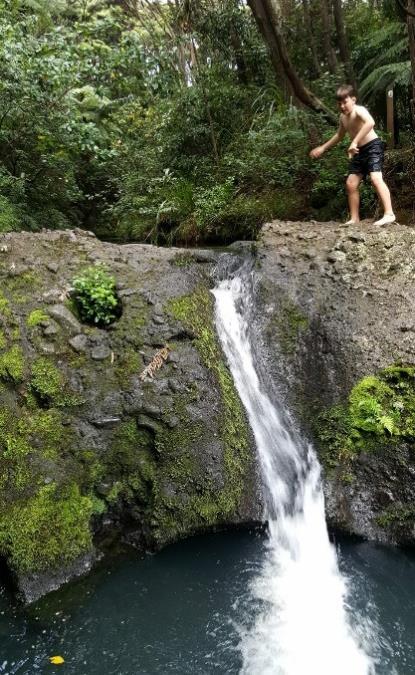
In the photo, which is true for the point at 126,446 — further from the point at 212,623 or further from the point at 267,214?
the point at 267,214

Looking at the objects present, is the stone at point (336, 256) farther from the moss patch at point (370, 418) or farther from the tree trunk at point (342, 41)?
the tree trunk at point (342, 41)

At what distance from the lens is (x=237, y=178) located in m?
9.18

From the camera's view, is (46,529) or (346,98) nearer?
(46,529)

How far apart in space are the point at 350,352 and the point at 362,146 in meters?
2.86

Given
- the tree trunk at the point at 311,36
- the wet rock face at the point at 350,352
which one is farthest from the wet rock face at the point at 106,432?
the tree trunk at the point at 311,36

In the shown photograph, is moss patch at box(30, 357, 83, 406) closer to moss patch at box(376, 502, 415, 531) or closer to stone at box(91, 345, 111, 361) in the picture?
stone at box(91, 345, 111, 361)

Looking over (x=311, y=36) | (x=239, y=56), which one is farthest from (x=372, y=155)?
(x=311, y=36)

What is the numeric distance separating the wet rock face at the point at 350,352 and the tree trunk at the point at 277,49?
484 cm

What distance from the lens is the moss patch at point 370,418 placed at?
456 cm

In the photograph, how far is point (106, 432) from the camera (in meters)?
4.44

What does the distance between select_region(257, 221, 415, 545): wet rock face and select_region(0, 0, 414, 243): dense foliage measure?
222 centimetres

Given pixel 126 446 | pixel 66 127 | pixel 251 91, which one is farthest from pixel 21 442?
pixel 251 91

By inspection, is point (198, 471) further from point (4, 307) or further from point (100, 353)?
point (4, 307)

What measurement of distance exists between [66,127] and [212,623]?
717 cm
